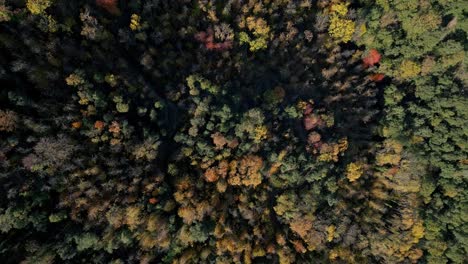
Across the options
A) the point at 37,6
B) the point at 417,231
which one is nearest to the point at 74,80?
the point at 37,6

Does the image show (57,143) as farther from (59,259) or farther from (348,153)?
(348,153)

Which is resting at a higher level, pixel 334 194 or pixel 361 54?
pixel 361 54

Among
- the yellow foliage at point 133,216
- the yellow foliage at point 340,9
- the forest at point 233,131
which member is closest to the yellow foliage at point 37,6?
the forest at point 233,131

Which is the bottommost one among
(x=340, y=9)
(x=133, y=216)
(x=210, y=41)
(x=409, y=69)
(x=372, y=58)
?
(x=133, y=216)

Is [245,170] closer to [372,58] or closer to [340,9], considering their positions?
[372,58]

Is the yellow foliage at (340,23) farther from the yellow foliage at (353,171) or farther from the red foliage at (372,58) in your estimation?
the yellow foliage at (353,171)

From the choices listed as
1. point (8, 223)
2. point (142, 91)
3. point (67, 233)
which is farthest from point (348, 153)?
point (8, 223)

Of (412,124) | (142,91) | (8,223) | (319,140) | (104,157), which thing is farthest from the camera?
(412,124)

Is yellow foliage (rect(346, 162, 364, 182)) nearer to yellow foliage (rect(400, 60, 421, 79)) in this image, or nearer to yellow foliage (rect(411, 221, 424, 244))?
yellow foliage (rect(411, 221, 424, 244))

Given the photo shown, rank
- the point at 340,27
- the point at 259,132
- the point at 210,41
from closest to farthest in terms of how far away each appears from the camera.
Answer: the point at 259,132 → the point at 210,41 → the point at 340,27
